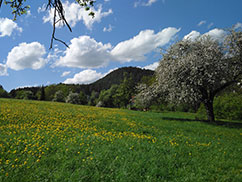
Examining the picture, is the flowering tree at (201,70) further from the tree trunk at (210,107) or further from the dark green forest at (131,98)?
the dark green forest at (131,98)

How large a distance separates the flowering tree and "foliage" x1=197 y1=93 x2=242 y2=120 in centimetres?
841

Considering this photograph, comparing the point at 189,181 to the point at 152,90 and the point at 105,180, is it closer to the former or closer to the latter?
the point at 105,180

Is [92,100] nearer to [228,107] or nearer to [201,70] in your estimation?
[228,107]

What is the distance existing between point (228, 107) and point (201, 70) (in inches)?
531

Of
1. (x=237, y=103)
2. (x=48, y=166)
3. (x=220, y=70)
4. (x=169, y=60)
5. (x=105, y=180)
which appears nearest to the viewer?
(x=105, y=180)

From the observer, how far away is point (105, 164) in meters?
4.61

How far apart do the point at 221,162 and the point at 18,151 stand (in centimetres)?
708

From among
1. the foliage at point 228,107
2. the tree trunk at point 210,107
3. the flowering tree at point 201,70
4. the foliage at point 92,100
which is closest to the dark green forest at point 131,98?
the foliage at point 228,107

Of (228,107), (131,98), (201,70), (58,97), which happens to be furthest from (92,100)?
(201,70)

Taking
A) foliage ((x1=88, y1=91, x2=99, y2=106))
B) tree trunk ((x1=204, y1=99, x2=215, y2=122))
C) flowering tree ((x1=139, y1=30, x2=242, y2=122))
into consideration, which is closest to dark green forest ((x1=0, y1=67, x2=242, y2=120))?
flowering tree ((x1=139, y1=30, x2=242, y2=122))

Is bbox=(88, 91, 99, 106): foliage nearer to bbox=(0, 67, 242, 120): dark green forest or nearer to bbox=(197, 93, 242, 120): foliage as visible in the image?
bbox=(0, 67, 242, 120): dark green forest

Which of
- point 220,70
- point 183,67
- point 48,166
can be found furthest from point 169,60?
point 48,166

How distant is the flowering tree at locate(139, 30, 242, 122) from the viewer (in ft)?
46.4

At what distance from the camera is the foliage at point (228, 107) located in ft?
72.3
